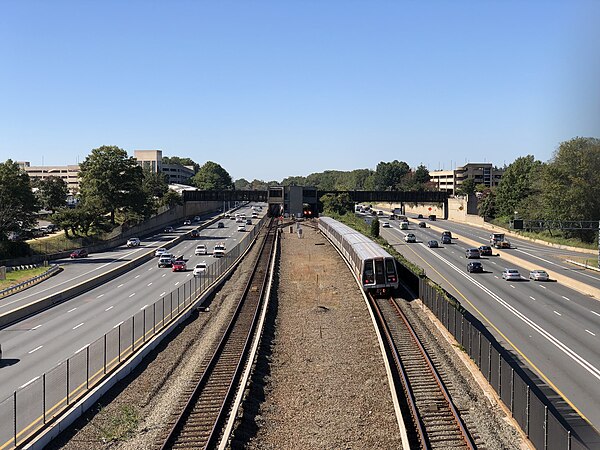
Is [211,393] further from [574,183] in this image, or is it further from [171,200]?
[171,200]

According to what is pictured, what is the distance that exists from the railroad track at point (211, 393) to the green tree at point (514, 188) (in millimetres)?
99867

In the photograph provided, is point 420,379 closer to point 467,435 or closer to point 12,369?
point 467,435

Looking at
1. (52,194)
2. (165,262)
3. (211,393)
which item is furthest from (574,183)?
(52,194)

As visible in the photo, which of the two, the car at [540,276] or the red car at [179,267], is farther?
the red car at [179,267]

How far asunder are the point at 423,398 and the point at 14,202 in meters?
69.5

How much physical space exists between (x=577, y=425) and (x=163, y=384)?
14.5 m

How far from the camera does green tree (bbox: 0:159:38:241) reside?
7112 cm

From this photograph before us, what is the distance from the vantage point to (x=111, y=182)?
100m

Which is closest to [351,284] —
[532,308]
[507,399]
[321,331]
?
[532,308]

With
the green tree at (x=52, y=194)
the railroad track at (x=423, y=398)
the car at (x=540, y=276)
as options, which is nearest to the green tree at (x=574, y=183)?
the car at (x=540, y=276)

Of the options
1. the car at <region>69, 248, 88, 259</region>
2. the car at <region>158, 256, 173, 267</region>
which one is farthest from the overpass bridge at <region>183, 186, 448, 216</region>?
the car at <region>158, 256, 173, 267</region>

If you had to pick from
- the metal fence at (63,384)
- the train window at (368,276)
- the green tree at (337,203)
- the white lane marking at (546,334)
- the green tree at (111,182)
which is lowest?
the white lane marking at (546,334)

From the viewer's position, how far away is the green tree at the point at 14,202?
71.1 meters

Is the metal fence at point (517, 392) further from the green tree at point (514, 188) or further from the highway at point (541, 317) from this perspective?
the green tree at point (514, 188)
